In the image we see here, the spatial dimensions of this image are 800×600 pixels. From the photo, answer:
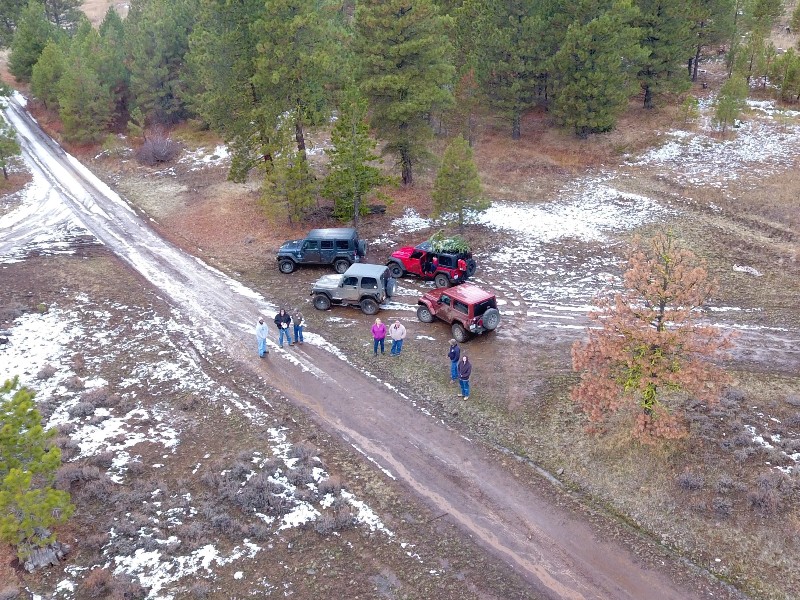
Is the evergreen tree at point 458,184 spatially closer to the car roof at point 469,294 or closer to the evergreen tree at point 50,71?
the car roof at point 469,294

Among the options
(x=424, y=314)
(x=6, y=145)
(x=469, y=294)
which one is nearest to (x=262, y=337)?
(x=424, y=314)

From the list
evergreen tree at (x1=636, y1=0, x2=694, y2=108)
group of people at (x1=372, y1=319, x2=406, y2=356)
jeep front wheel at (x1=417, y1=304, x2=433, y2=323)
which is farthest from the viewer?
evergreen tree at (x1=636, y1=0, x2=694, y2=108)

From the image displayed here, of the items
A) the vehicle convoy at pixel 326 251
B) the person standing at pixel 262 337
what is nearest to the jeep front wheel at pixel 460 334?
the person standing at pixel 262 337

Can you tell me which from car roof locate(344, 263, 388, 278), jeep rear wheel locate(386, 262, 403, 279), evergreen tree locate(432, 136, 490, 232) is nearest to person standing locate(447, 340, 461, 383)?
car roof locate(344, 263, 388, 278)

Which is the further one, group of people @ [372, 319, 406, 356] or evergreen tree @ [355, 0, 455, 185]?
evergreen tree @ [355, 0, 455, 185]

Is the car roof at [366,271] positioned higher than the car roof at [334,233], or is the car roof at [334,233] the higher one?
the car roof at [334,233]

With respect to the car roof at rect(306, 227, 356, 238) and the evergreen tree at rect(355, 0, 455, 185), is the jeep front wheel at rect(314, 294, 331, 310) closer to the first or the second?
the car roof at rect(306, 227, 356, 238)

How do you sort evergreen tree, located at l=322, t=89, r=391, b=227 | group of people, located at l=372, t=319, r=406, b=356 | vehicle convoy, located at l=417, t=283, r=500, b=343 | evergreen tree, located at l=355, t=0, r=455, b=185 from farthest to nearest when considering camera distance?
evergreen tree, located at l=355, t=0, r=455, b=185
evergreen tree, located at l=322, t=89, r=391, b=227
vehicle convoy, located at l=417, t=283, r=500, b=343
group of people, located at l=372, t=319, r=406, b=356
